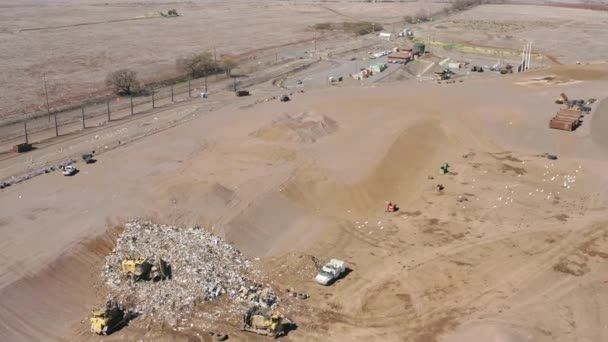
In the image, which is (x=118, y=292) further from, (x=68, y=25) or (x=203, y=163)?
(x=68, y=25)

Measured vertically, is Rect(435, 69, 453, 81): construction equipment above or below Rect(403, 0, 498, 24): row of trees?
below

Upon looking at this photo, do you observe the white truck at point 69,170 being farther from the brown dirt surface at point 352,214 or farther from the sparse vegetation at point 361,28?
the sparse vegetation at point 361,28

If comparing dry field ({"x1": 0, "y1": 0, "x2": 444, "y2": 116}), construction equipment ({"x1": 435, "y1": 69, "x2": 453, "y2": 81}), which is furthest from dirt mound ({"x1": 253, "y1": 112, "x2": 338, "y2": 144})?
construction equipment ({"x1": 435, "y1": 69, "x2": 453, "y2": 81})

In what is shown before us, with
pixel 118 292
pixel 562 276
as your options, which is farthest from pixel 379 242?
pixel 118 292

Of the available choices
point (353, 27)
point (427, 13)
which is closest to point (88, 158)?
point (353, 27)

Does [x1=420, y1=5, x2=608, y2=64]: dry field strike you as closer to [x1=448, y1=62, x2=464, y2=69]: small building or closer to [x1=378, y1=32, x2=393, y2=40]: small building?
[x1=378, y1=32, x2=393, y2=40]: small building

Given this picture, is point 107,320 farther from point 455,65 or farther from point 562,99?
point 455,65
